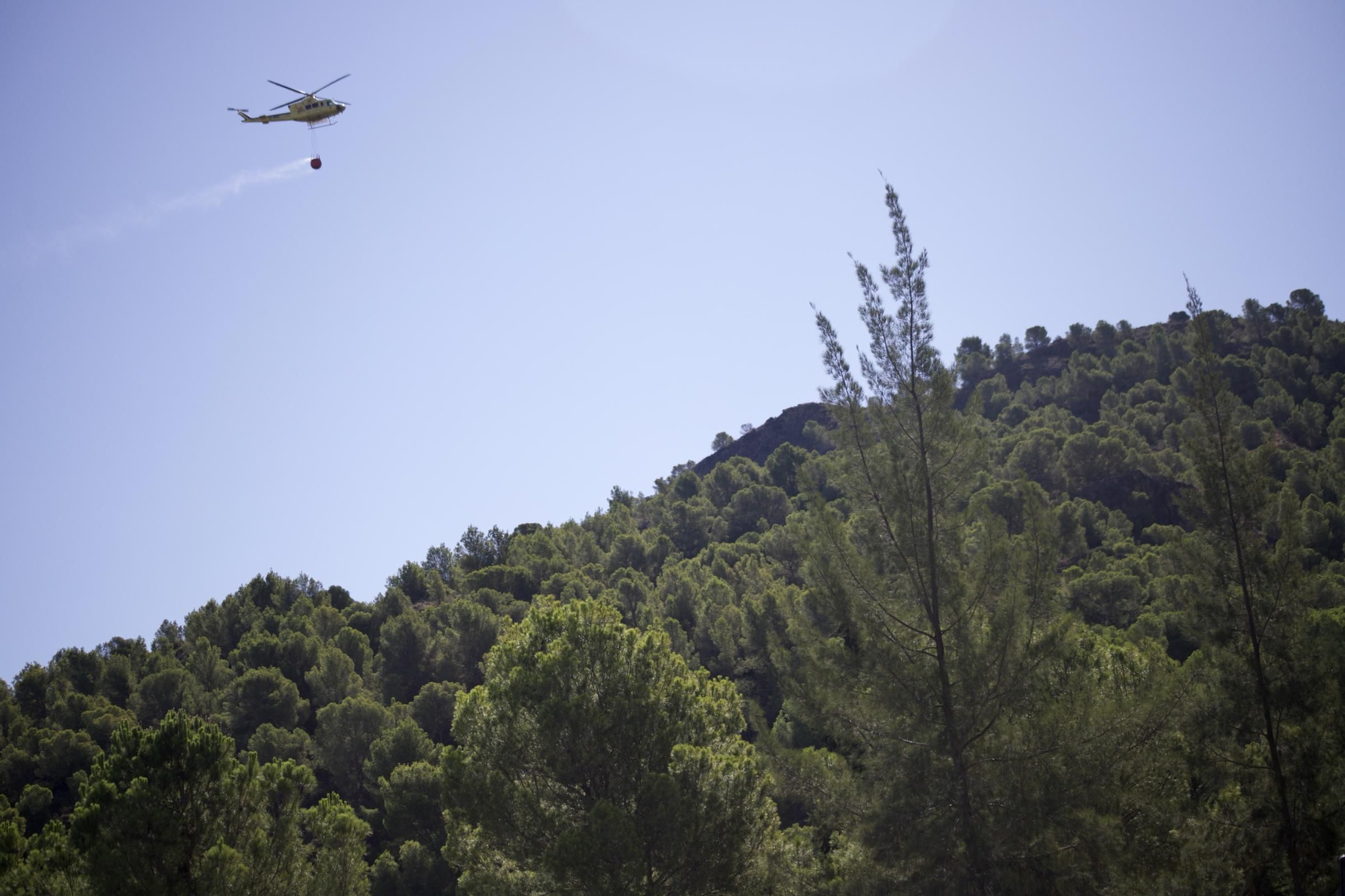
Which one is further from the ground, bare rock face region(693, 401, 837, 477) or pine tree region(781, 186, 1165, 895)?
bare rock face region(693, 401, 837, 477)

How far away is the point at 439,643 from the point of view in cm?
4197

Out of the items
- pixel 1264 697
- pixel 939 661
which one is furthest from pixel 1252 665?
pixel 939 661

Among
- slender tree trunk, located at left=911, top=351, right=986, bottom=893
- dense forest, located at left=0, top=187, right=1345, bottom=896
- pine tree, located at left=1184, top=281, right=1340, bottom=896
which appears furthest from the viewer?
pine tree, located at left=1184, top=281, right=1340, bottom=896

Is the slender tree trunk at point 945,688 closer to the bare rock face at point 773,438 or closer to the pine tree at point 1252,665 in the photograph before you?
the pine tree at point 1252,665

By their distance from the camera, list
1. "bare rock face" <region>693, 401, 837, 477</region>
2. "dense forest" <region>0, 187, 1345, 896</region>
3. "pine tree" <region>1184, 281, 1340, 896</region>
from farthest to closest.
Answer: "bare rock face" <region>693, 401, 837, 477</region> < "pine tree" <region>1184, 281, 1340, 896</region> < "dense forest" <region>0, 187, 1345, 896</region>

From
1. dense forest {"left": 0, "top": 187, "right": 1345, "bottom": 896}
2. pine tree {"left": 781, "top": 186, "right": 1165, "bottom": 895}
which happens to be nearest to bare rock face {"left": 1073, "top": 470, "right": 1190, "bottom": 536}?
dense forest {"left": 0, "top": 187, "right": 1345, "bottom": 896}

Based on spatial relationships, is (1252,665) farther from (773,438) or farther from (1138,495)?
(773,438)

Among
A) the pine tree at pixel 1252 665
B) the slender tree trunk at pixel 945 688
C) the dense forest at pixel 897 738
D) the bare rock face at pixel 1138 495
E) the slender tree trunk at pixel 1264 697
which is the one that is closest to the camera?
the slender tree trunk at pixel 945 688

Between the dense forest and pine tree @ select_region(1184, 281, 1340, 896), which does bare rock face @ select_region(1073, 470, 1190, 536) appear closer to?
the dense forest

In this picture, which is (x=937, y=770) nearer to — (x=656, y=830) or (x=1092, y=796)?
(x=1092, y=796)

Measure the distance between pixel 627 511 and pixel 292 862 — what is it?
6863 centimetres

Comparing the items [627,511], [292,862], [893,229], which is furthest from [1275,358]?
[292,862]

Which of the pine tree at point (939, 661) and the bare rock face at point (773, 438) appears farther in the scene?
the bare rock face at point (773, 438)

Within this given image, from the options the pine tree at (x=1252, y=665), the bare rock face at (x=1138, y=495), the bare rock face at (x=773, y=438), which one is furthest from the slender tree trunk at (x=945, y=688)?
the bare rock face at (x=773, y=438)
